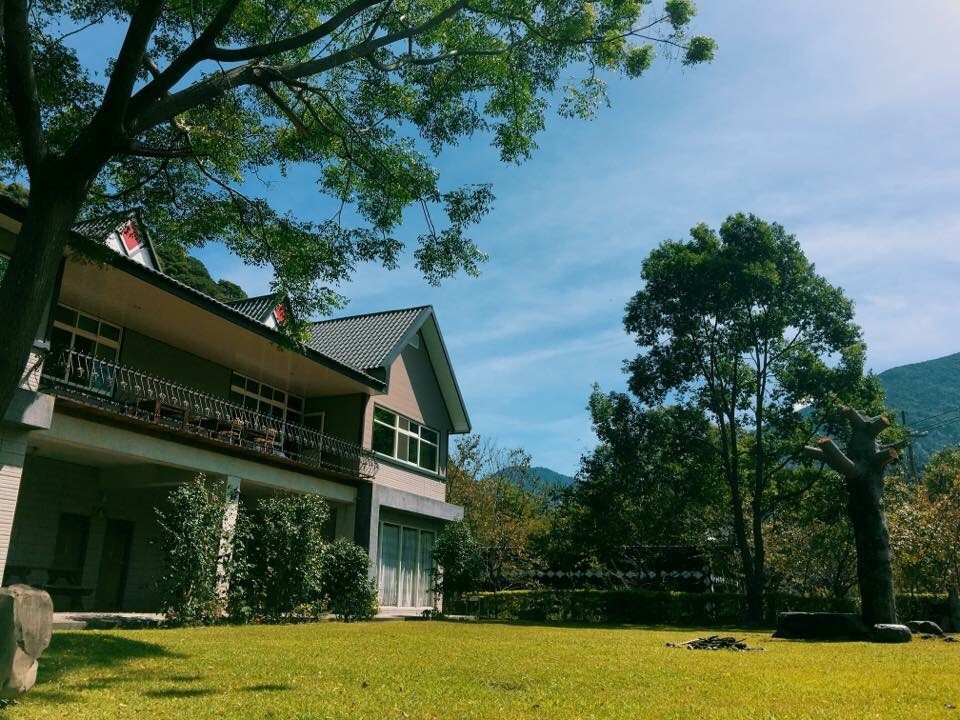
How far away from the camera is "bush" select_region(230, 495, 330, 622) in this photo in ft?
51.7

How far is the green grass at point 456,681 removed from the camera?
5676mm

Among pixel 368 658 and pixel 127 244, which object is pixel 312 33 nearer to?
pixel 368 658

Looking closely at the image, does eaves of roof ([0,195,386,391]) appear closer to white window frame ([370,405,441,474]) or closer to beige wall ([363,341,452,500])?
white window frame ([370,405,441,474])

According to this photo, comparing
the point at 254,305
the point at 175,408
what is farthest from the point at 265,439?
the point at 254,305

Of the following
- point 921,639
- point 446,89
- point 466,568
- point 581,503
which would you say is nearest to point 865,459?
point 921,639

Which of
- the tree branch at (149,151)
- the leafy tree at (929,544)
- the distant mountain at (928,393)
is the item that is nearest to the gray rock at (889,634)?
the leafy tree at (929,544)

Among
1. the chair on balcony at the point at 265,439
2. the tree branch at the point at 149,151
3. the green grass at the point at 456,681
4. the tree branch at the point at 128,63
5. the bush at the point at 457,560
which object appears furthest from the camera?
the bush at the point at 457,560

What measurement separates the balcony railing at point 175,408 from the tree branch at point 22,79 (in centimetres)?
753

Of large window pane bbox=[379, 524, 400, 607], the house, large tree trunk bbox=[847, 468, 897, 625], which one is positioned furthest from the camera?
large window pane bbox=[379, 524, 400, 607]

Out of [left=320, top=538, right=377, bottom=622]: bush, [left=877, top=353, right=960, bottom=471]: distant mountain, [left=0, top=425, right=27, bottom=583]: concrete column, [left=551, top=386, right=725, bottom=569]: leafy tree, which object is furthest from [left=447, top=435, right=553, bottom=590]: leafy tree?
[left=877, top=353, right=960, bottom=471]: distant mountain

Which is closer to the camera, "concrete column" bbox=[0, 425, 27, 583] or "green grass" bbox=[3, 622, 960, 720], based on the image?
"green grass" bbox=[3, 622, 960, 720]

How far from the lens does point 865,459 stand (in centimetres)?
1703

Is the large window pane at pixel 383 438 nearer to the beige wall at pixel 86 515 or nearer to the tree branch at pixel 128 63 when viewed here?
the beige wall at pixel 86 515

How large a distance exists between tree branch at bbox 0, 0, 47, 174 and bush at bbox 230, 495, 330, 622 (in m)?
9.88
